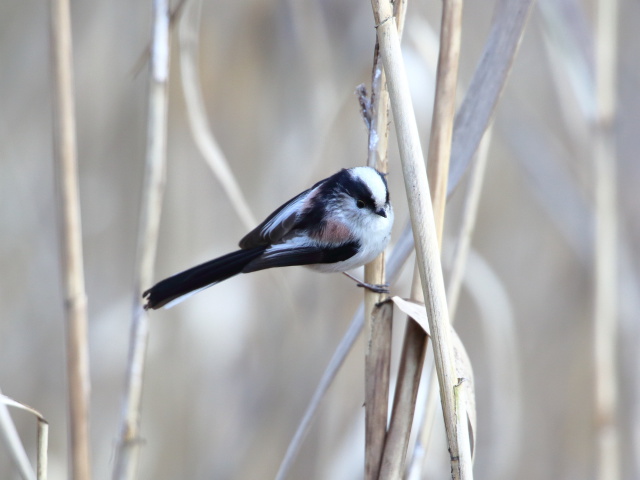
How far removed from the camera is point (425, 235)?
2.05 feet

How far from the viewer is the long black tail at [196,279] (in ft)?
2.88

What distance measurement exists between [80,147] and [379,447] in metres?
1.07

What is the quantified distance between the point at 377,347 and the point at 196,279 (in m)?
0.32

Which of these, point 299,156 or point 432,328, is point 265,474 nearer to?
point 299,156

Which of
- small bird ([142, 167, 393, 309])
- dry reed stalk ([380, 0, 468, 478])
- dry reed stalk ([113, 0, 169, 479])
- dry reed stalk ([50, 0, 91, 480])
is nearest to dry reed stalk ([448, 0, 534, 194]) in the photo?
dry reed stalk ([380, 0, 468, 478])

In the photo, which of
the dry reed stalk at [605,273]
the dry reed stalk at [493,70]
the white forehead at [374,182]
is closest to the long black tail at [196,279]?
the white forehead at [374,182]

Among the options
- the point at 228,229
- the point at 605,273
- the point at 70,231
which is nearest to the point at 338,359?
the point at 70,231

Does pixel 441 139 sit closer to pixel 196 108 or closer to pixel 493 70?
pixel 493 70

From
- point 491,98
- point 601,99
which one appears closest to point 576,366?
point 601,99

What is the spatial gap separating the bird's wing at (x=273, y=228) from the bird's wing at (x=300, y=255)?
0.07 ft

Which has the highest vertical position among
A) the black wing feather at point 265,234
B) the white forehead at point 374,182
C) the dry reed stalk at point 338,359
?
the white forehead at point 374,182

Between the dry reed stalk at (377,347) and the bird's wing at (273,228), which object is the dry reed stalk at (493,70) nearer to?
the dry reed stalk at (377,347)

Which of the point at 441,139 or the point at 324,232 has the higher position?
the point at 441,139

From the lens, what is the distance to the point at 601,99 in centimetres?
116
